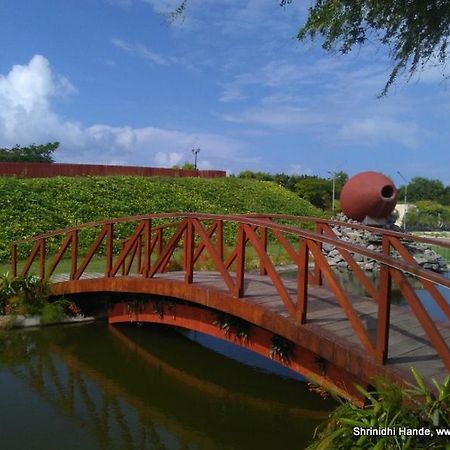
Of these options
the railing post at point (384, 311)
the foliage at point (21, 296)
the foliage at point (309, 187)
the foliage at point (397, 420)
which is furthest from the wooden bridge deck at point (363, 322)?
the foliage at point (309, 187)

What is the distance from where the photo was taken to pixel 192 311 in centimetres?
689

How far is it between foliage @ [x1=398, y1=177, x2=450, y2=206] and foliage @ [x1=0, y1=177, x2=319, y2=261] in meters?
54.7

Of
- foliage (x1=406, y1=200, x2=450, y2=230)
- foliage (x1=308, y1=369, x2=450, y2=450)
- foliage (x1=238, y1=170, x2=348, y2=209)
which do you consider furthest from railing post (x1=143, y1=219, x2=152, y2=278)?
foliage (x1=406, y1=200, x2=450, y2=230)

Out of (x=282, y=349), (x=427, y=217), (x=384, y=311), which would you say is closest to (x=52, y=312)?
(x=282, y=349)

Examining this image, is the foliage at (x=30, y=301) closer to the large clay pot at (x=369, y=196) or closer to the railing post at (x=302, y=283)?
the railing post at (x=302, y=283)

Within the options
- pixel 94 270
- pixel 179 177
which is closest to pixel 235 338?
pixel 94 270

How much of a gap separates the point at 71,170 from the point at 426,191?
69164 millimetres

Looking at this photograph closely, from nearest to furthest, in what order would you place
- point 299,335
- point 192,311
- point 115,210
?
point 299,335
point 192,311
point 115,210

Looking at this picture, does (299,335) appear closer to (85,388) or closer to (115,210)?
(85,388)

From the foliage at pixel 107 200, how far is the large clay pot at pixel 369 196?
652 centimetres

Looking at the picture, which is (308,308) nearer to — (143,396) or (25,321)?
(143,396)

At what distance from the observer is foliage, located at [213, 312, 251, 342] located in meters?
5.98

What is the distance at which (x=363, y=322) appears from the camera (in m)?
5.18

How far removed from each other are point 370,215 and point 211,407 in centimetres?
1073
